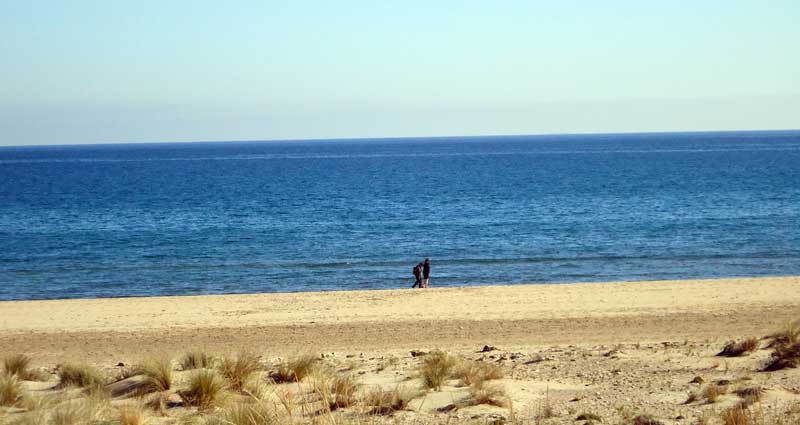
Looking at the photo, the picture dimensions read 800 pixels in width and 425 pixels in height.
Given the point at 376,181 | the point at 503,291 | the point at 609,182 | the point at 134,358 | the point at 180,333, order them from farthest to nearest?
the point at 376,181, the point at 609,182, the point at 503,291, the point at 180,333, the point at 134,358

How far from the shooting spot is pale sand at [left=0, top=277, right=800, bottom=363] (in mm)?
18156

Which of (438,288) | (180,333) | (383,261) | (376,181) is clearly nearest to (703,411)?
(180,333)

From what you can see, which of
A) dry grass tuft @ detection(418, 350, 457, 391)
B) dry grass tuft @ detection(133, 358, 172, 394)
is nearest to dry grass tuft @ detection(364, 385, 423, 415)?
dry grass tuft @ detection(418, 350, 457, 391)

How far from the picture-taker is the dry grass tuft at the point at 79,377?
38.0ft

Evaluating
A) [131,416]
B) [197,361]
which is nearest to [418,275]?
[197,361]

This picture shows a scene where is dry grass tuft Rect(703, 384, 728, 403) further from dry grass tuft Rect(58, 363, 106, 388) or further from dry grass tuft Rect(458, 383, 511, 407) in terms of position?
dry grass tuft Rect(58, 363, 106, 388)

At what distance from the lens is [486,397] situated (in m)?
10.2

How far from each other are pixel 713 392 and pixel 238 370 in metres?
5.91

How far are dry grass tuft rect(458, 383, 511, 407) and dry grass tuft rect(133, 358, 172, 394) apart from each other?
3798mm

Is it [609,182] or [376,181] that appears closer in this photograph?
[609,182]

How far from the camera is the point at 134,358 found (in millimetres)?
16422

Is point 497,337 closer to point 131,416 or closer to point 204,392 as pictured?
point 204,392

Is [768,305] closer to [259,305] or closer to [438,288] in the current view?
[438,288]

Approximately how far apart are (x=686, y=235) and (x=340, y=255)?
16.8m
